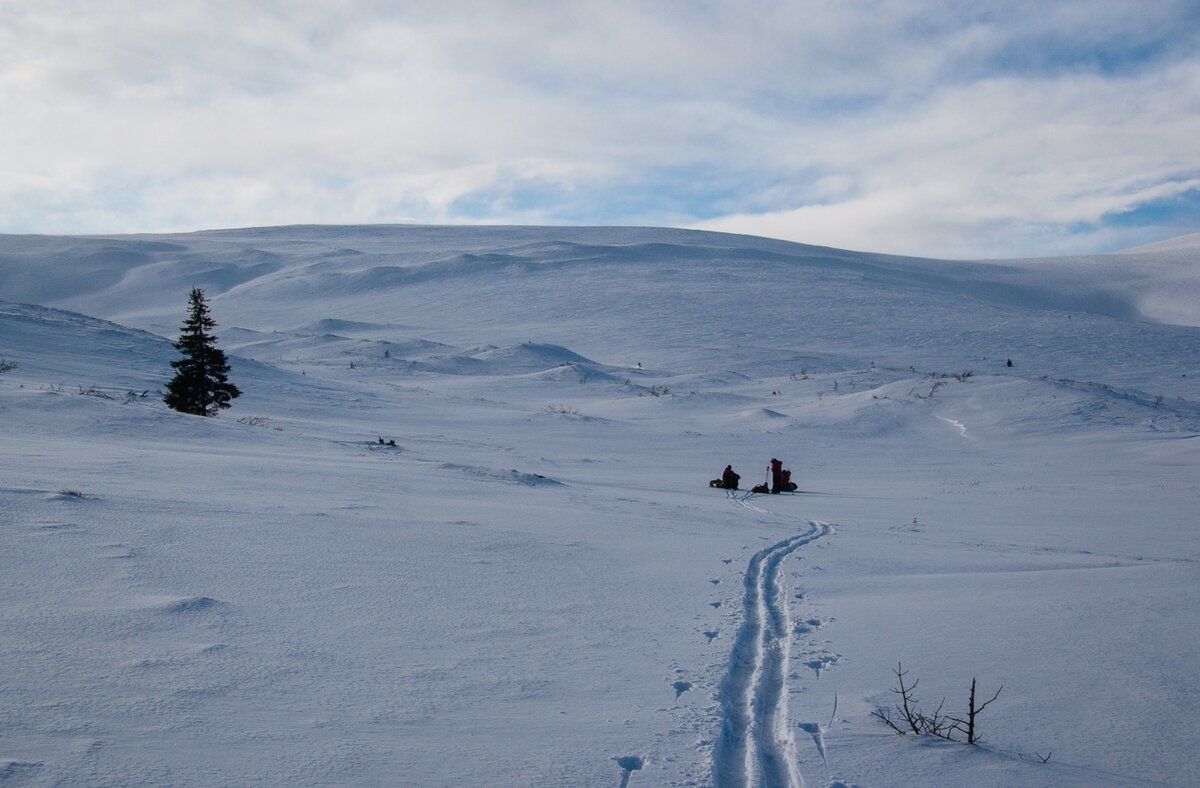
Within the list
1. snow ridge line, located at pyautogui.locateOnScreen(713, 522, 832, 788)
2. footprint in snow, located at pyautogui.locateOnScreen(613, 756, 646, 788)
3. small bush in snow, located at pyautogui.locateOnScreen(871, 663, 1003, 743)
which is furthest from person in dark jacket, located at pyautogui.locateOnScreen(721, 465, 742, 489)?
footprint in snow, located at pyautogui.locateOnScreen(613, 756, 646, 788)

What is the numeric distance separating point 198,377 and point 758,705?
1818 cm

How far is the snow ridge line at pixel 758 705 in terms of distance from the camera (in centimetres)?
382

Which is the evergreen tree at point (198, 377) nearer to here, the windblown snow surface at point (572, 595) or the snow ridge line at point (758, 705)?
the windblown snow surface at point (572, 595)

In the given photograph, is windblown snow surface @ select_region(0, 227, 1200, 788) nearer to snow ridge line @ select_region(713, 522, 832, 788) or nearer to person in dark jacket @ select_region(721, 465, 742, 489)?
snow ridge line @ select_region(713, 522, 832, 788)

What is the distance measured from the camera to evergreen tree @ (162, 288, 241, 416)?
19422 millimetres

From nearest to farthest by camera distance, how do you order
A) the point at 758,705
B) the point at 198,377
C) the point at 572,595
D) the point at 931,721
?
the point at 931,721
the point at 758,705
the point at 572,595
the point at 198,377

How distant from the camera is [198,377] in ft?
64.8

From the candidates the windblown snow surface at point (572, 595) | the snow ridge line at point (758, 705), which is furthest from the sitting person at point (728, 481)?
the snow ridge line at point (758, 705)

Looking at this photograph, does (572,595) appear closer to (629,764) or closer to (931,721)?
(629,764)

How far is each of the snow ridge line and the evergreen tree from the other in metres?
16.2

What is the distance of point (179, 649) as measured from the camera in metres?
4.47

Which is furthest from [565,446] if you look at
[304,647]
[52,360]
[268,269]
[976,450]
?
[268,269]

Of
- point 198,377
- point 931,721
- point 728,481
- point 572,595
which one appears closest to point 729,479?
point 728,481

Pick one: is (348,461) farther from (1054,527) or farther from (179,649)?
(1054,527)
